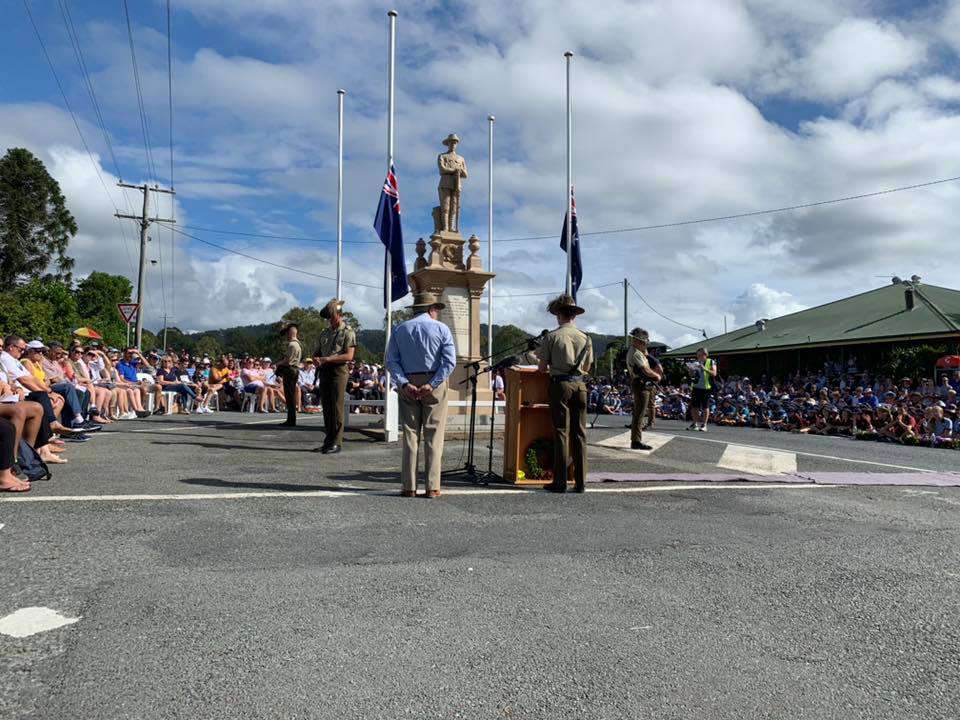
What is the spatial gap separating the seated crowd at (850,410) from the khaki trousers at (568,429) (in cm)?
1019

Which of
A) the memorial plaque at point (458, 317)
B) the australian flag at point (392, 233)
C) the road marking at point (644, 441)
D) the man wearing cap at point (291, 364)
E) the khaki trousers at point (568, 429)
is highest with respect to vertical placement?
the australian flag at point (392, 233)

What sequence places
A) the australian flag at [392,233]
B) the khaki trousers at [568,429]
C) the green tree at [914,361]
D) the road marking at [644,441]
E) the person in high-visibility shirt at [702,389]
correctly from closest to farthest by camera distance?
the khaki trousers at [568,429] < the road marking at [644,441] < the australian flag at [392,233] < the person in high-visibility shirt at [702,389] < the green tree at [914,361]

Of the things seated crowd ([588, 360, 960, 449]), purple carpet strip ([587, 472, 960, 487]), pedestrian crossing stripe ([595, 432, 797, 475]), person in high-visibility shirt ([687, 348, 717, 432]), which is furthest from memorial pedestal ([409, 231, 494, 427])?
purple carpet strip ([587, 472, 960, 487])

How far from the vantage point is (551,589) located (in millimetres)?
4023

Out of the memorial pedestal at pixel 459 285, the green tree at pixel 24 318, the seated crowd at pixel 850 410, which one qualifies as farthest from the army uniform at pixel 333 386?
the green tree at pixel 24 318

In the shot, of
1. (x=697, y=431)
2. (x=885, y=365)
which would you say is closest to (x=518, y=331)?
(x=885, y=365)

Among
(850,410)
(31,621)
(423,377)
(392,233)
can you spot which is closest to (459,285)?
(392,233)

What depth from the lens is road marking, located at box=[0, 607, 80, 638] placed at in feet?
10.5

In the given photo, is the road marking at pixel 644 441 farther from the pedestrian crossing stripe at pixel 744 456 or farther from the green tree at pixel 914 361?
the green tree at pixel 914 361

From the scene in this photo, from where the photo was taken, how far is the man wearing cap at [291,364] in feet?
45.6

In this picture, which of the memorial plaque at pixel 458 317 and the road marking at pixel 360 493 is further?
the memorial plaque at pixel 458 317

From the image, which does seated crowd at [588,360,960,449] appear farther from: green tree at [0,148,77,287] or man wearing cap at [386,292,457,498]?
green tree at [0,148,77,287]

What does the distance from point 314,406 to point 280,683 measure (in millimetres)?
22636

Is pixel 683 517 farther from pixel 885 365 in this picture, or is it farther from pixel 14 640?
pixel 885 365
